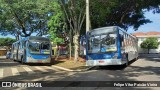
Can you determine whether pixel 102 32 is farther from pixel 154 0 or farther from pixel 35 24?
pixel 35 24

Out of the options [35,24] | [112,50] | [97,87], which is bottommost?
[97,87]

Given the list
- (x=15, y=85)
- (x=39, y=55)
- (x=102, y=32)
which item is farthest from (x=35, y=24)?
(x=15, y=85)

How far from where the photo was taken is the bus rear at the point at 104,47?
22047 millimetres

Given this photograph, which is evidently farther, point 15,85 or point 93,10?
point 93,10

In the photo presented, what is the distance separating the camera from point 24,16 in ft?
160

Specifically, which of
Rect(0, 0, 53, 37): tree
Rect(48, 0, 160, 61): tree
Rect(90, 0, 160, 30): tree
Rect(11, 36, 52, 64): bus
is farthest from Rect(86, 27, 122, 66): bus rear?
Rect(0, 0, 53, 37): tree

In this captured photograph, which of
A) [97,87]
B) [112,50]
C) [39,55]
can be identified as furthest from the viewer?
[39,55]

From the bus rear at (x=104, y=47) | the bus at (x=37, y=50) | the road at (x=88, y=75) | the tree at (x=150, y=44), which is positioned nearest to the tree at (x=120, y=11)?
the bus at (x=37, y=50)

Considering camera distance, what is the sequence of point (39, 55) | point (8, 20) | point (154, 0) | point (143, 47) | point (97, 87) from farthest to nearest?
1. point (143, 47)
2. point (8, 20)
3. point (154, 0)
4. point (39, 55)
5. point (97, 87)

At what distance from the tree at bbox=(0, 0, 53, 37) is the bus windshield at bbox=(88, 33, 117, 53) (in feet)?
71.7

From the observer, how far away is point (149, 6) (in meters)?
40.2

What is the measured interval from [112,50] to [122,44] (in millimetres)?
1176

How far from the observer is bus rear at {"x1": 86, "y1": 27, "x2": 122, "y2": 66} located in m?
22.0

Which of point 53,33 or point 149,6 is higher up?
point 149,6
